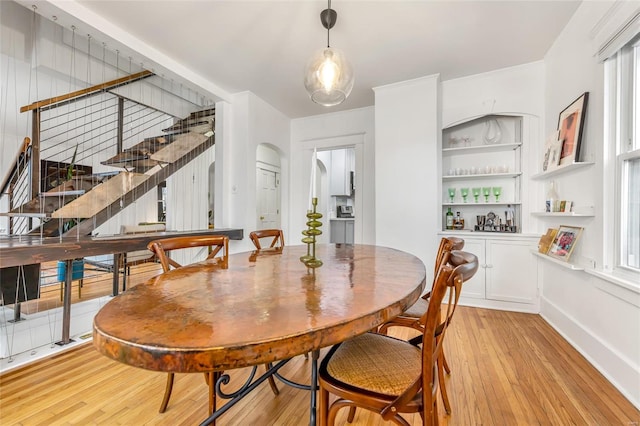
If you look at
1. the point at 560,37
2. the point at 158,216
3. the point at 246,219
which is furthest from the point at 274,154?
the point at 560,37

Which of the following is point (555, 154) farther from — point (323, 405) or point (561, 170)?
point (323, 405)

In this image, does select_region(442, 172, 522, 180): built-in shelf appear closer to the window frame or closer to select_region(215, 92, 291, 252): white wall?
the window frame

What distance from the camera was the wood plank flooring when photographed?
1517 mm

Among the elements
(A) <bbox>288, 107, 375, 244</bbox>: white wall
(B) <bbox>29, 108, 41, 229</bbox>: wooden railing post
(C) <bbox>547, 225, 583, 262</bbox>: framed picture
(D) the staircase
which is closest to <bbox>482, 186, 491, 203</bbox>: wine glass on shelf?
(C) <bbox>547, 225, 583, 262</bbox>: framed picture

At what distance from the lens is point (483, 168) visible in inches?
143

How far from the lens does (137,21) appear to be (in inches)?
101

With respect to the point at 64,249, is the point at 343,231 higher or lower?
lower

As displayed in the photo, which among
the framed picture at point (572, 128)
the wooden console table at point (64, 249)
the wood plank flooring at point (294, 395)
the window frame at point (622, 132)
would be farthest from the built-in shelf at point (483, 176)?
the wooden console table at point (64, 249)

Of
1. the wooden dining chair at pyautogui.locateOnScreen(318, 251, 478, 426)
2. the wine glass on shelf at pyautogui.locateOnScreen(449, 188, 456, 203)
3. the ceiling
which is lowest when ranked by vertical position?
the wooden dining chair at pyautogui.locateOnScreen(318, 251, 478, 426)

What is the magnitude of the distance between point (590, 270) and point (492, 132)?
2136mm

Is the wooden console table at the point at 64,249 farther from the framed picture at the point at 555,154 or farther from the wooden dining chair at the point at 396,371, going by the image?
the framed picture at the point at 555,154

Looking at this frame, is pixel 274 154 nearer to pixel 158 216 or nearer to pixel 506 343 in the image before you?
pixel 158 216

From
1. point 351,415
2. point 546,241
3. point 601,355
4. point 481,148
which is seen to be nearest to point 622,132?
point 546,241

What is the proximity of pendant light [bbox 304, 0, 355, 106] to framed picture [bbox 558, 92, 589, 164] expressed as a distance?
1941 millimetres
